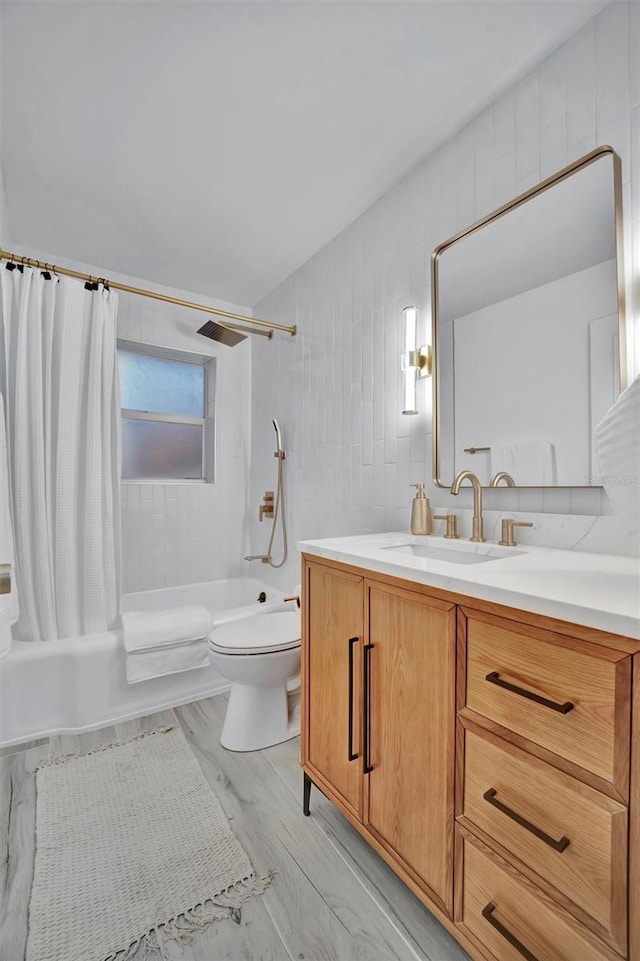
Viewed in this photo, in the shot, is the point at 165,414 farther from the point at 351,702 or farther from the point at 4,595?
the point at 351,702

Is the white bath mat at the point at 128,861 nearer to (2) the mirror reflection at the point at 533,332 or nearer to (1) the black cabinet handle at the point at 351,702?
(1) the black cabinet handle at the point at 351,702

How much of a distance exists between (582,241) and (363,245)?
110 centimetres

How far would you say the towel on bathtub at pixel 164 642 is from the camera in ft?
6.82

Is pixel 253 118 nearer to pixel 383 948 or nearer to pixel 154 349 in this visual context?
pixel 154 349

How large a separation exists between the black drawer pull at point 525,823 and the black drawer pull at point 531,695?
0.70 ft

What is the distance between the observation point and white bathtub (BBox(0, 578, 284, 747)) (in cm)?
188

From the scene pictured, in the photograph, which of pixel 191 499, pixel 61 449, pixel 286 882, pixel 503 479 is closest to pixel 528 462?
pixel 503 479

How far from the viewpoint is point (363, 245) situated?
2.12 meters

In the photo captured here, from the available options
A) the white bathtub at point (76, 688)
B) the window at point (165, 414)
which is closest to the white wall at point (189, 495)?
Answer: the window at point (165, 414)

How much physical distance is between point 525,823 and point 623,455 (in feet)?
2.23

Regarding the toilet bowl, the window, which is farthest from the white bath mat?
the window

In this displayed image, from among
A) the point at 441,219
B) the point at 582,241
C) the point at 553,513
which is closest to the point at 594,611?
the point at 553,513

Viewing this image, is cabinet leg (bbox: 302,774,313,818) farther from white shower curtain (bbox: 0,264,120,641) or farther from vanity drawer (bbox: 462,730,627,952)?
white shower curtain (bbox: 0,264,120,641)

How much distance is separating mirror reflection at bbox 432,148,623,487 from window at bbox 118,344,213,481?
1993 millimetres
